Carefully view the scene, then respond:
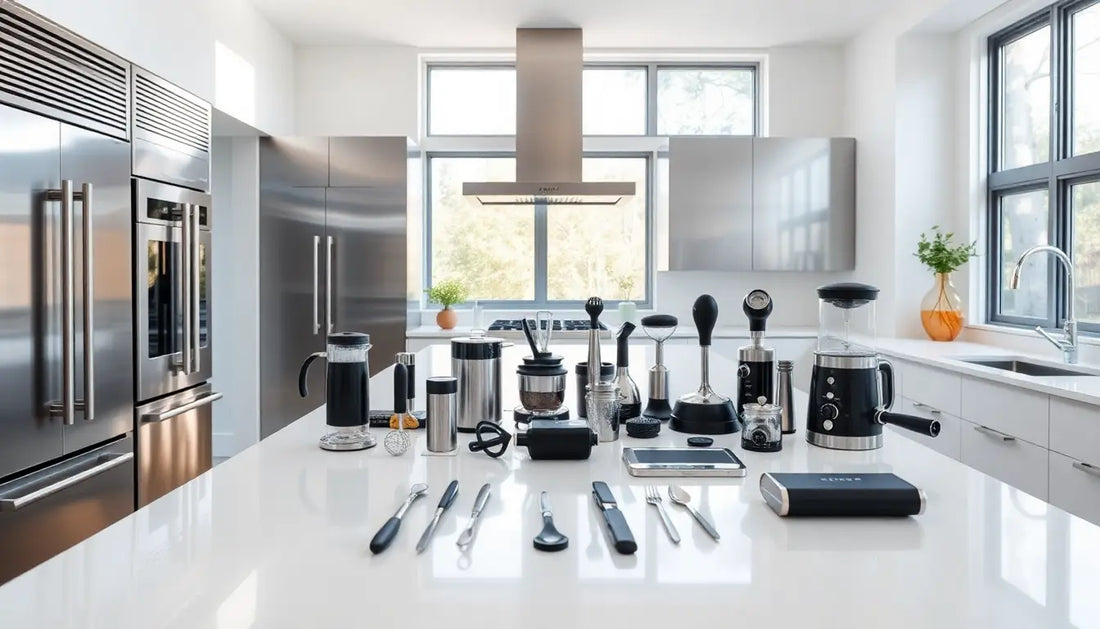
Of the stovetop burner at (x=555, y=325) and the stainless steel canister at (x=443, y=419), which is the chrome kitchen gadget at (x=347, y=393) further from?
the stovetop burner at (x=555, y=325)

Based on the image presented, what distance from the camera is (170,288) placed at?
3.12 metres

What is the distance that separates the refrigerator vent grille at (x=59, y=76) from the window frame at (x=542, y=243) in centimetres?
262

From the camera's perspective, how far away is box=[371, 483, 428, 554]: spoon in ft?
3.23

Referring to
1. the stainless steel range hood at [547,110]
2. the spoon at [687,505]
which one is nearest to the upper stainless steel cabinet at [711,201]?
the stainless steel range hood at [547,110]

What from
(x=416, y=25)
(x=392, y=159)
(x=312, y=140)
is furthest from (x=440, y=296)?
(x=416, y=25)

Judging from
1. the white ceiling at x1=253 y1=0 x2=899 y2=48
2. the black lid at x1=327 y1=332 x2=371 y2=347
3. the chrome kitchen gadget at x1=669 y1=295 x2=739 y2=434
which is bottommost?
the chrome kitchen gadget at x1=669 y1=295 x2=739 y2=434

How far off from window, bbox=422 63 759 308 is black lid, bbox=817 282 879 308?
3.63 meters

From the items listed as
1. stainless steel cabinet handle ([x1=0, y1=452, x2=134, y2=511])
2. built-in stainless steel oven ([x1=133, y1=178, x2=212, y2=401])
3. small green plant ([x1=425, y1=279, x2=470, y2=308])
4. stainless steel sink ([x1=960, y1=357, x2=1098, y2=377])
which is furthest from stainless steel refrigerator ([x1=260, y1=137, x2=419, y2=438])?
stainless steel sink ([x1=960, y1=357, x2=1098, y2=377])

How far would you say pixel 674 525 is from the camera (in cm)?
110

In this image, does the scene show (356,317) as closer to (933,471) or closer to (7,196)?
(7,196)

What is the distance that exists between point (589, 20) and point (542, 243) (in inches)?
61.5

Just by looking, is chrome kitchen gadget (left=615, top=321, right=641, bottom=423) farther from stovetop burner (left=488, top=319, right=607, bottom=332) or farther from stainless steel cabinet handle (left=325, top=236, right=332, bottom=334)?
stainless steel cabinet handle (left=325, top=236, right=332, bottom=334)

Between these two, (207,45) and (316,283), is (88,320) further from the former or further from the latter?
(316,283)

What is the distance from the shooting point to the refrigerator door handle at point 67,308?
7.64ft
